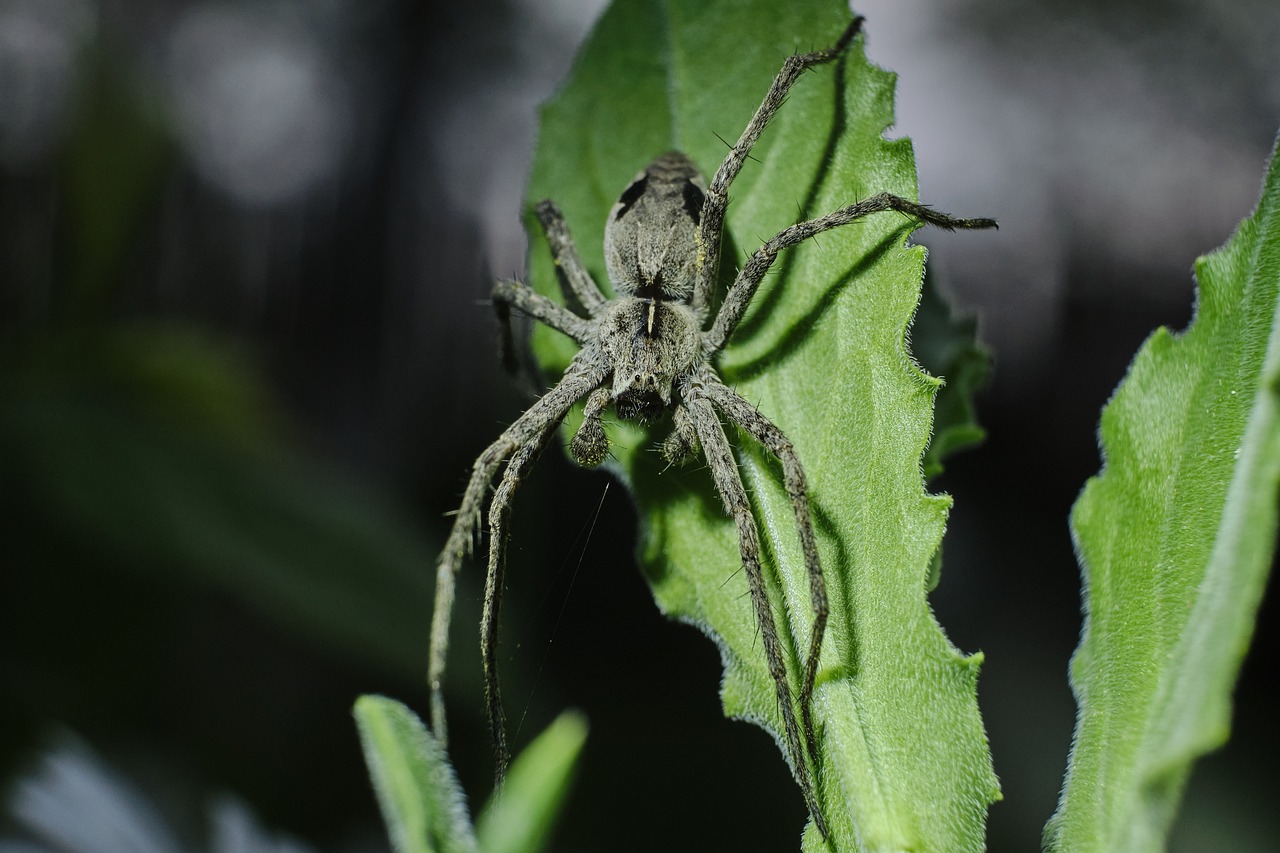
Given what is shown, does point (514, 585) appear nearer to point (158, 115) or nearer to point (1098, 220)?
point (158, 115)

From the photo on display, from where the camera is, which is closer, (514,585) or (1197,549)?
(1197,549)

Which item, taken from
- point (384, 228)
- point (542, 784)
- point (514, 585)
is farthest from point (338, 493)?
point (384, 228)

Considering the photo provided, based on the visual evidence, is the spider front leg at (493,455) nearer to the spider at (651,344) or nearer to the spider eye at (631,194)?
the spider at (651,344)

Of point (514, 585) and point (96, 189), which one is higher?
point (96, 189)

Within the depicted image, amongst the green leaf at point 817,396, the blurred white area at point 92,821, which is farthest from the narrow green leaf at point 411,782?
the blurred white area at point 92,821

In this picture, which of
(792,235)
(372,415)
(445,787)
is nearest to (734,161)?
(792,235)

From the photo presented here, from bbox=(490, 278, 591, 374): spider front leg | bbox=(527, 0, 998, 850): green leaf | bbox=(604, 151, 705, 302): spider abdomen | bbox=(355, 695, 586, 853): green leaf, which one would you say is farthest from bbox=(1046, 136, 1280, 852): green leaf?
bbox=(490, 278, 591, 374): spider front leg
